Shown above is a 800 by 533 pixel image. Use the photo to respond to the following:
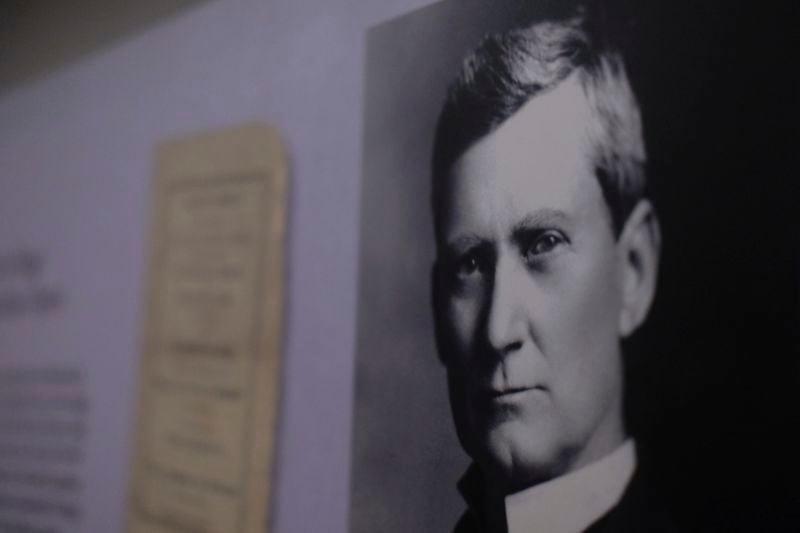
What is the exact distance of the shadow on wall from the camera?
1119 millimetres

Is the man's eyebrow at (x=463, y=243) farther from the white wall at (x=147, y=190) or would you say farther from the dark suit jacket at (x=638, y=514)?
the dark suit jacket at (x=638, y=514)

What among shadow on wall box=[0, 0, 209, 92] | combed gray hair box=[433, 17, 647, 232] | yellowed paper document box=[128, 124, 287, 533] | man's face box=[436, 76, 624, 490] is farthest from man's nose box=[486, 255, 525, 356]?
shadow on wall box=[0, 0, 209, 92]

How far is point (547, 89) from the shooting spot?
0.67 metres

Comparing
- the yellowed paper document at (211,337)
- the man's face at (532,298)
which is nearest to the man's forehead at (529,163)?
the man's face at (532,298)

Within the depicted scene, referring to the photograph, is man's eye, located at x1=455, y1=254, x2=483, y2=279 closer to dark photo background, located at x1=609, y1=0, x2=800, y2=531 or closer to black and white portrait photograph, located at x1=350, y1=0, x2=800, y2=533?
black and white portrait photograph, located at x1=350, y1=0, x2=800, y2=533

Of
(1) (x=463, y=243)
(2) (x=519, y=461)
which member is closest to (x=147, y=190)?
(1) (x=463, y=243)

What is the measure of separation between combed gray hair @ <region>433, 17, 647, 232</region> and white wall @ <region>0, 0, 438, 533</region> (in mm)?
118

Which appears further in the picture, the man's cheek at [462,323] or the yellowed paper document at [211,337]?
the yellowed paper document at [211,337]

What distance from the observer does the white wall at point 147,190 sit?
838mm

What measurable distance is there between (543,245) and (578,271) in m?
0.04

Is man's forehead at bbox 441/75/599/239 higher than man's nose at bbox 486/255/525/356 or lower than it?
higher

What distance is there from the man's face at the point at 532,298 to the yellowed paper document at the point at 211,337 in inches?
10.4

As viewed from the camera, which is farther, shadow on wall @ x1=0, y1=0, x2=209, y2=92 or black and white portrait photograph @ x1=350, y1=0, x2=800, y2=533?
shadow on wall @ x1=0, y1=0, x2=209, y2=92

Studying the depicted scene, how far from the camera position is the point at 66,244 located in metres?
1.20
